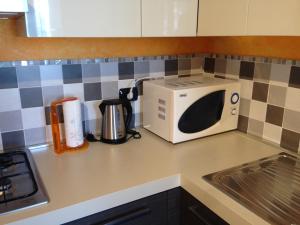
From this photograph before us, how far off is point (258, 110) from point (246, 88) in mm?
132

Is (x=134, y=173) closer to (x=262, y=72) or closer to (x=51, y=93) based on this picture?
(x=51, y=93)

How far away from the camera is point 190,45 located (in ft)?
5.47

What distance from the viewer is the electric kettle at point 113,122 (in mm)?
1345

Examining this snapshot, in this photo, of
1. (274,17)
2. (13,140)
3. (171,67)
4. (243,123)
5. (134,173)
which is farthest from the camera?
(171,67)

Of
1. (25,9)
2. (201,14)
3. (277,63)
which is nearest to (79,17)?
(25,9)

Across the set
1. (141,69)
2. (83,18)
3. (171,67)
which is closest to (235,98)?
(171,67)

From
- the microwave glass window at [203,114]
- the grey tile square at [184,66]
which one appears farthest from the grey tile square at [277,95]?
the grey tile square at [184,66]

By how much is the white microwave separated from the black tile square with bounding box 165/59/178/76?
0.11 meters

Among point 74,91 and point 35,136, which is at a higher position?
point 74,91

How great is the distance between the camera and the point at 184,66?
66.1 inches

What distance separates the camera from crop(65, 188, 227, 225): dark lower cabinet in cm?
97

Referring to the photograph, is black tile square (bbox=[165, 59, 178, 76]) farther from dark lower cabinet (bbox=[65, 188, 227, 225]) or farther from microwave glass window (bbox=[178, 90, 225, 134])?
dark lower cabinet (bbox=[65, 188, 227, 225])

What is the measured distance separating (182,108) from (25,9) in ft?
2.48

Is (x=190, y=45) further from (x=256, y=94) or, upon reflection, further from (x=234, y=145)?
(x=234, y=145)
